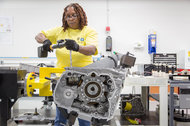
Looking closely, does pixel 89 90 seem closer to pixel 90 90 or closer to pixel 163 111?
pixel 90 90

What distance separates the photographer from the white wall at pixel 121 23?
3740mm

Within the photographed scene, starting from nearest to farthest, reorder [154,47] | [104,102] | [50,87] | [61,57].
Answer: [104,102]
[50,87]
[61,57]
[154,47]

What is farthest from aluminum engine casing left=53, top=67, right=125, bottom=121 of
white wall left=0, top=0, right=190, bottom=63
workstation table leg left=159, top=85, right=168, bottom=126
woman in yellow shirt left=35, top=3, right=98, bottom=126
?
white wall left=0, top=0, right=190, bottom=63

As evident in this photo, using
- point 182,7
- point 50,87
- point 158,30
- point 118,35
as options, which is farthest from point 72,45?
point 182,7

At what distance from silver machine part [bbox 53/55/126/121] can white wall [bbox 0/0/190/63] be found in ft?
9.66

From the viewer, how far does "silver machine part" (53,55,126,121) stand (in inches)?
31.2

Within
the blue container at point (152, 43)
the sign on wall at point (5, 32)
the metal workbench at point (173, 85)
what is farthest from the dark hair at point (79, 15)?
the sign on wall at point (5, 32)

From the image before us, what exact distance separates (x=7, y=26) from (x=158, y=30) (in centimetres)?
339

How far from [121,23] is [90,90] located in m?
3.17

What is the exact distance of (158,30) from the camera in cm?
376

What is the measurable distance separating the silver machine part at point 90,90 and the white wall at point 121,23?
9.66 ft

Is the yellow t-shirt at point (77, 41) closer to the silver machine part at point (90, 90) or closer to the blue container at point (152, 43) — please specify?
the silver machine part at point (90, 90)

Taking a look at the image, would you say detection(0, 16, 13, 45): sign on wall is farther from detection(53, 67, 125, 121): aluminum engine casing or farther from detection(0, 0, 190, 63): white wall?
detection(53, 67, 125, 121): aluminum engine casing

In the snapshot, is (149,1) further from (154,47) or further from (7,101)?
(7,101)
